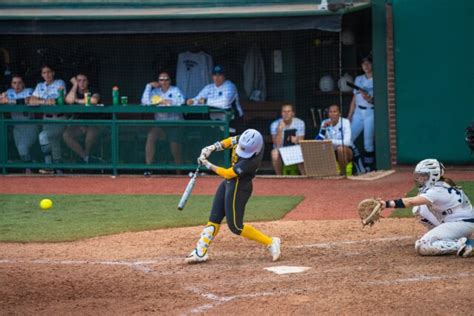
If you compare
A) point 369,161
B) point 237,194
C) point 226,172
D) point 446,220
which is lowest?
point 369,161

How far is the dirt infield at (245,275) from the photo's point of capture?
7.71m

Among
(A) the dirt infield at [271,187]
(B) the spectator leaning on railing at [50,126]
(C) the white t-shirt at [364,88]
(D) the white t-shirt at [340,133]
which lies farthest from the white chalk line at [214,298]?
(B) the spectator leaning on railing at [50,126]

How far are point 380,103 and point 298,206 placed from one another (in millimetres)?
4276

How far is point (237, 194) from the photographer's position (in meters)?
9.62

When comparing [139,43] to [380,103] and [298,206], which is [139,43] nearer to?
[380,103]

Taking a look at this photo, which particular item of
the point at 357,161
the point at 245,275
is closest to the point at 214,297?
the point at 245,275

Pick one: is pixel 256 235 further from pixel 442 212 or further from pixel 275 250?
pixel 442 212

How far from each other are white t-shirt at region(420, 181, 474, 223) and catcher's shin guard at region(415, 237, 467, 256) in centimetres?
28

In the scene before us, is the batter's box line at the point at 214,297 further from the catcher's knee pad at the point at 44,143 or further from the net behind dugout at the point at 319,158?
the catcher's knee pad at the point at 44,143

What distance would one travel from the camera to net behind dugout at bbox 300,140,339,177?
16.3 meters

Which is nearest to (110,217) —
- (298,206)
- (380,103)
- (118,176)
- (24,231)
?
(24,231)

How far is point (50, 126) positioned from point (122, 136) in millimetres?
1370

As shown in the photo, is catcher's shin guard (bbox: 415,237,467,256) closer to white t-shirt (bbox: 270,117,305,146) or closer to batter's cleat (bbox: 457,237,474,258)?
batter's cleat (bbox: 457,237,474,258)

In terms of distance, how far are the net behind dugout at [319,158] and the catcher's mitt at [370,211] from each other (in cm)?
684
